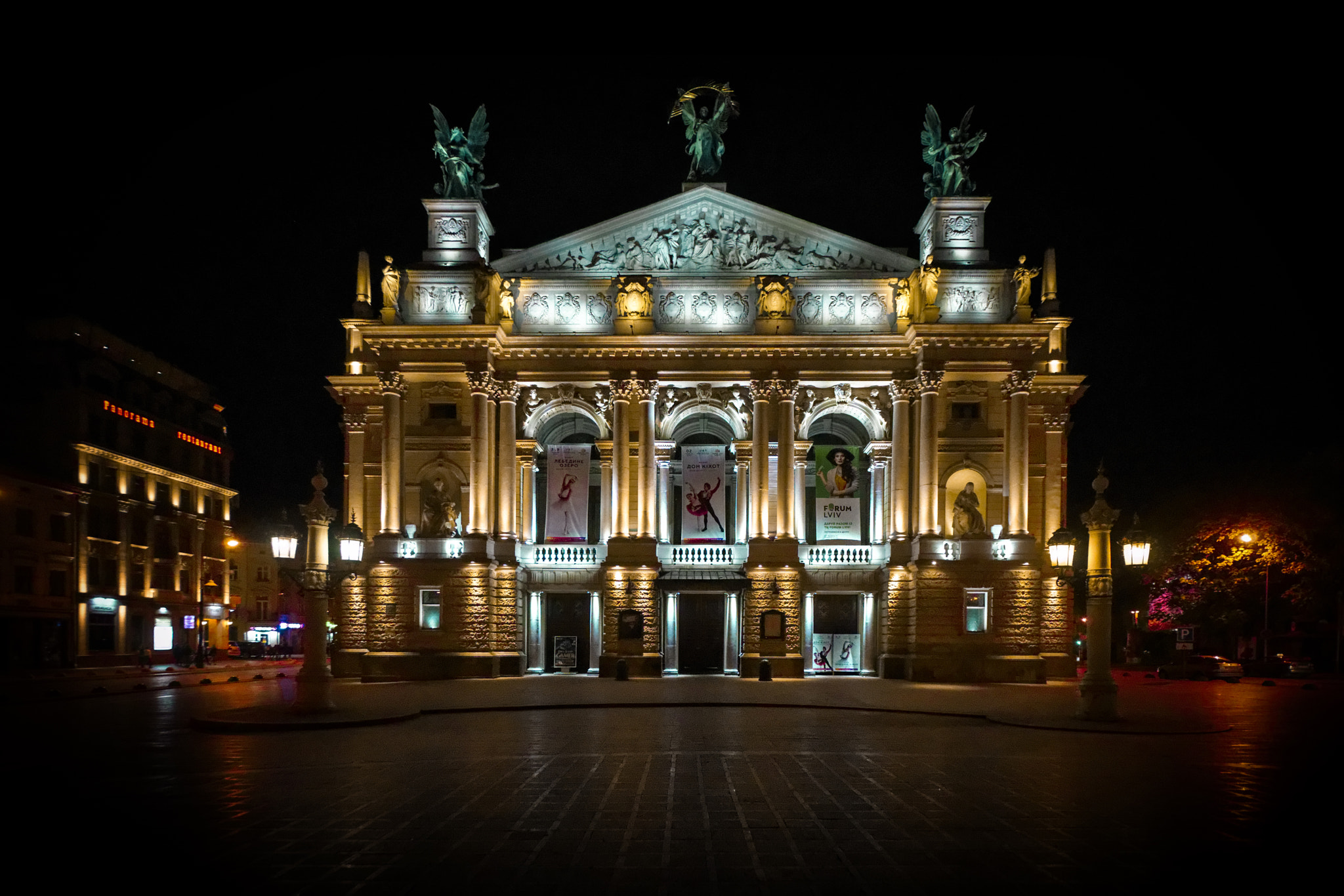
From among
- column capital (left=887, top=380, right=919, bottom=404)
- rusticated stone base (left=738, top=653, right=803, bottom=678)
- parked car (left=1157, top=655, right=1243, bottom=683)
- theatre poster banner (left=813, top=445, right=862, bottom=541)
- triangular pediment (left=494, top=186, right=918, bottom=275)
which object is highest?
triangular pediment (left=494, top=186, right=918, bottom=275)

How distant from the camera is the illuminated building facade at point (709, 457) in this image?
4969cm

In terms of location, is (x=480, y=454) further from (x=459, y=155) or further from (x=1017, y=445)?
(x=1017, y=445)

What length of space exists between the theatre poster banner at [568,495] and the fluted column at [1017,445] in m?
18.1

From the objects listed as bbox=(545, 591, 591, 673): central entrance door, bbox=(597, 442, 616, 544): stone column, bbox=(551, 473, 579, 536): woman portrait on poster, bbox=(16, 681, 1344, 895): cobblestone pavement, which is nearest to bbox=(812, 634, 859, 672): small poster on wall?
bbox=(545, 591, 591, 673): central entrance door

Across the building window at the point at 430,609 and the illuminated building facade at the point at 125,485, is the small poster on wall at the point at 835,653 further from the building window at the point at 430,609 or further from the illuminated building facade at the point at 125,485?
the illuminated building facade at the point at 125,485

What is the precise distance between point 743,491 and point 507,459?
35.5 feet

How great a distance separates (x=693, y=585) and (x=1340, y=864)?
40.2 metres

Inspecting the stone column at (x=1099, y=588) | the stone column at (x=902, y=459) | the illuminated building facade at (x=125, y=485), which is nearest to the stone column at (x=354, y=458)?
the illuminated building facade at (x=125, y=485)

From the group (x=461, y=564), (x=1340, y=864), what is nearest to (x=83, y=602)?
(x=461, y=564)

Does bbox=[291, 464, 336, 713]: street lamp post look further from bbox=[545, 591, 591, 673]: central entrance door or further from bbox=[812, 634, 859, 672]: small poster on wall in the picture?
bbox=[812, 634, 859, 672]: small poster on wall

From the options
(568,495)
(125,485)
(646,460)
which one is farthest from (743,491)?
(125,485)

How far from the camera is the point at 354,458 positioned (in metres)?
56.3

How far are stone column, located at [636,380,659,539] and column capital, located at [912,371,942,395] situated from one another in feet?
37.6

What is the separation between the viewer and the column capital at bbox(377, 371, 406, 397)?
50844 mm
